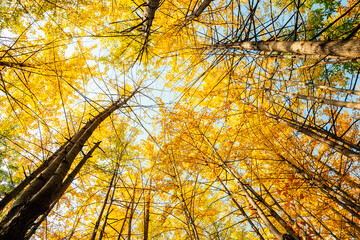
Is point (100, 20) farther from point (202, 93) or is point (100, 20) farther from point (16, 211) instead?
Answer: point (16, 211)

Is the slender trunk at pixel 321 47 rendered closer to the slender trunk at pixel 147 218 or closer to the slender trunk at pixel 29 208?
the slender trunk at pixel 29 208

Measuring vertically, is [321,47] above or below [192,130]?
below

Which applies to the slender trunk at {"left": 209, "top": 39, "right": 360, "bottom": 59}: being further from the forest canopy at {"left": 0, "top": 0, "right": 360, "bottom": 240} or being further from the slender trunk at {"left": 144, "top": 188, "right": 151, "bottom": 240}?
the slender trunk at {"left": 144, "top": 188, "right": 151, "bottom": 240}

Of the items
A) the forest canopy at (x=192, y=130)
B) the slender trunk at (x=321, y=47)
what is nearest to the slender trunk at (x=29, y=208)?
the forest canopy at (x=192, y=130)

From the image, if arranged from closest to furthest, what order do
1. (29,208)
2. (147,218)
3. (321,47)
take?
(29,208)
(321,47)
(147,218)

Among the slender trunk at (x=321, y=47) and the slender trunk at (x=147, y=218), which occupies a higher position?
the slender trunk at (x=147, y=218)

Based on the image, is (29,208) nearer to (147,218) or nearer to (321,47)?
(321,47)

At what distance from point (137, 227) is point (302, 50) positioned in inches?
293

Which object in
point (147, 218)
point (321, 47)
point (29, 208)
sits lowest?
point (29, 208)

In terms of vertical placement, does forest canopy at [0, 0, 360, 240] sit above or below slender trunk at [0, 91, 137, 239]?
above

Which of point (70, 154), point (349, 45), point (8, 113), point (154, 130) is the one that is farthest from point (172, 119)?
point (8, 113)

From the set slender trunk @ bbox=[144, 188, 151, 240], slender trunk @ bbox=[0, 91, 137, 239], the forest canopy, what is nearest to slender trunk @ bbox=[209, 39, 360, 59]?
the forest canopy

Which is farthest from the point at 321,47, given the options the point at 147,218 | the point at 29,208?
the point at 147,218

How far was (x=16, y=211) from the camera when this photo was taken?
54.6 inches
